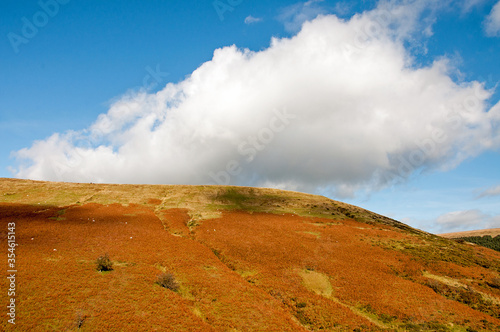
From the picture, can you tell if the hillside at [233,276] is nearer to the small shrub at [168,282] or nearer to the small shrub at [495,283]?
the small shrub at [495,283]

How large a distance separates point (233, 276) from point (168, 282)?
7.25 meters

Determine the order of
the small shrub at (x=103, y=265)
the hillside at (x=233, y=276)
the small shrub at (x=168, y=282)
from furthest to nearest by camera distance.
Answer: the small shrub at (x=103, y=265), the small shrub at (x=168, y=282), the hillside at (x=233, y=276)

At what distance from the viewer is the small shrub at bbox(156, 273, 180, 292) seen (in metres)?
22.1

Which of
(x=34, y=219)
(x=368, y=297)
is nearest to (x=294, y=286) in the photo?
(x=368, y=297)

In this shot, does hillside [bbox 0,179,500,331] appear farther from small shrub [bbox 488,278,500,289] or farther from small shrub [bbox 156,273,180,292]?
small shrub [bbox 156,273,180,292]

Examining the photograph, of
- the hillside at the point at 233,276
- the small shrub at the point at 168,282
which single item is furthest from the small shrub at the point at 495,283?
the small shrub at the point at 168,282

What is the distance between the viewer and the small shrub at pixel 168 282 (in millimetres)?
22094

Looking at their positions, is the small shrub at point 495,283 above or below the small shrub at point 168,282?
below

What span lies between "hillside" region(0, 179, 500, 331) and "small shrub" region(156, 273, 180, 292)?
493 mm

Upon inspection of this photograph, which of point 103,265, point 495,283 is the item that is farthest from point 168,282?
point 495,283

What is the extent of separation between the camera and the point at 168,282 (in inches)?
878

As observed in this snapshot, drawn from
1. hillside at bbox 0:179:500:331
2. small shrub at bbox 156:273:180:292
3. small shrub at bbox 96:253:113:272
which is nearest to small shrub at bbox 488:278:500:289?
hillside at bbox 0:179:500:331

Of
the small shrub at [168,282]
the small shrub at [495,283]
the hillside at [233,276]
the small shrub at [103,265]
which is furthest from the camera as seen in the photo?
the small shrub at [495,283]

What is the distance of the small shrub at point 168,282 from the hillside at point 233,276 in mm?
493
